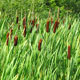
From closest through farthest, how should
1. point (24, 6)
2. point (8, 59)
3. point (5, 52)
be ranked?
1. point (8, 59)
2. point (5, 52)
3. point (24, 6)

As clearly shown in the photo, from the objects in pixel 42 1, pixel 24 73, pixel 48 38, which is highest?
pixel 42 1

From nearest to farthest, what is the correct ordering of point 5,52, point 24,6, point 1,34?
point 5,52, point 1,34, point 24,6

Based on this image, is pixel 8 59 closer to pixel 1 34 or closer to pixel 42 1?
pixel 1 34

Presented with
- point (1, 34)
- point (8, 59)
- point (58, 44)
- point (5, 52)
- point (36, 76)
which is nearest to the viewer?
point (36, 76)

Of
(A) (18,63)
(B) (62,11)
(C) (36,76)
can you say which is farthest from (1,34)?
(B) (62,11)

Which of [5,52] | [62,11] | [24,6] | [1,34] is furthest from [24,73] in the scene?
[62,11]

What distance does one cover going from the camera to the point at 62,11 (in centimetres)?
534

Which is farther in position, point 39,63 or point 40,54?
point 40,54

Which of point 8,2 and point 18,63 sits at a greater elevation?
point 8,2

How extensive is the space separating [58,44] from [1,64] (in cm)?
80

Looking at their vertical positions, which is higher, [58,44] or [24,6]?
[24,6]

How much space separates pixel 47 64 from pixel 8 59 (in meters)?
0.40

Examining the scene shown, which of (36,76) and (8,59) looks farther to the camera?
(8,59)

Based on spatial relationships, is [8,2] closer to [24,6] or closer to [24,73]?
[24,6]
